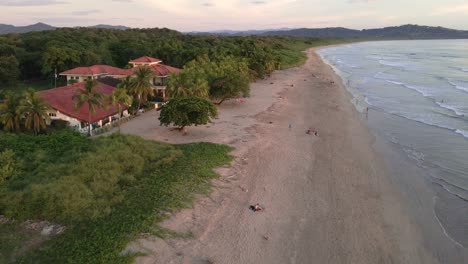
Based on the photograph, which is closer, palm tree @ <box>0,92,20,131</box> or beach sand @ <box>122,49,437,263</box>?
beach sand @ <box>122,49,437,263</box>

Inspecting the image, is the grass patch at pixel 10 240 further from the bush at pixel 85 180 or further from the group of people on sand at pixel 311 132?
the group of people on sand at pixel 311 132

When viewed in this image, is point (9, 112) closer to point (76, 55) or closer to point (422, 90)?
point (76, 55)

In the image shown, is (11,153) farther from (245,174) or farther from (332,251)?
(332,251)

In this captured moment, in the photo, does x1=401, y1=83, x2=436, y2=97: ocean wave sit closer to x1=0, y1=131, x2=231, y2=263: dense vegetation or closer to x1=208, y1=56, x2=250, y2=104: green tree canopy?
x1=208, y1=56, x2=250, y2=104: green tree canopy

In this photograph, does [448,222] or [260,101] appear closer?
[448,222]

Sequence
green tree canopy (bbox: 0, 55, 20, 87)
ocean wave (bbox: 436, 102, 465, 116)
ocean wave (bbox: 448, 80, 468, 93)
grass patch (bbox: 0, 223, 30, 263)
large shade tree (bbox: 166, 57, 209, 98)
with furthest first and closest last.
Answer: ocean wave (bbox: 448, 80, 468, 93) < green tree canopy (bbox: 0, 55, 20, 87) < ocean wave (bbox: 436, 102, 465, 116) < large shade tree (bbox: 166, 57, 209, 98) < grass patch (bbox: 0, 223, 30, 263)

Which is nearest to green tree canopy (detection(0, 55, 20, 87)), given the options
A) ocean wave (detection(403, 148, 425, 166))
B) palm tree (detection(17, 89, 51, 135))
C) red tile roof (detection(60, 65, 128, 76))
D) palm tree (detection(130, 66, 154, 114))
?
red tile roof (detection(60, 65, 128, 76))

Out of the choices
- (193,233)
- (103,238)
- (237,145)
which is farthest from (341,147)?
(103,238)
